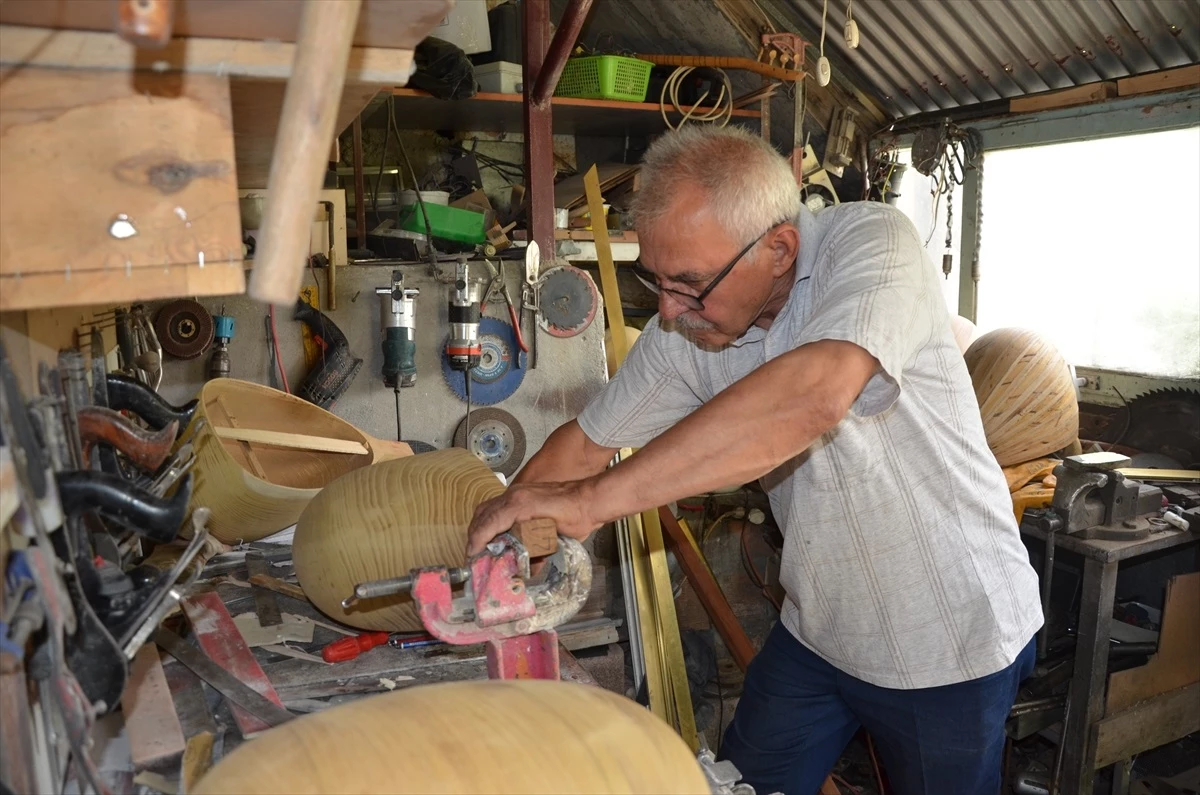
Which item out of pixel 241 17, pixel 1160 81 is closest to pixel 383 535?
pixel 241 17

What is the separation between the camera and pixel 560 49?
3.04 metres

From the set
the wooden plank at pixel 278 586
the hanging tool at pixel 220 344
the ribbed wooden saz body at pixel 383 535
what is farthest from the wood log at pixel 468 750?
the hanging tool at pixel 220 344

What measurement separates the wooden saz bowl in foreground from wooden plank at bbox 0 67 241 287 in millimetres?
1041

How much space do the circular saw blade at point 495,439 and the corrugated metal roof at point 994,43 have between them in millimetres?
2463

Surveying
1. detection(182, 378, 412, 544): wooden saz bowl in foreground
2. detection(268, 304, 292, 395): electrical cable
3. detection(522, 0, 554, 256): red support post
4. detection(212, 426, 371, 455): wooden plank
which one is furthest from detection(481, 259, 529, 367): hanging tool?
detection(212, 426, 371, 455): wooden plank

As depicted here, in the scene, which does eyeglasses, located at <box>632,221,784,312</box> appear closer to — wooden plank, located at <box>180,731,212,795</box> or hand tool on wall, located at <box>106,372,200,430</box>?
hand tool on wall, located at <box>106,372,200,430</box>

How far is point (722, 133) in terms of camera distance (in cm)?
186

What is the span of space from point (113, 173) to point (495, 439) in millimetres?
2484

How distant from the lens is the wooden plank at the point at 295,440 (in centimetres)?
221

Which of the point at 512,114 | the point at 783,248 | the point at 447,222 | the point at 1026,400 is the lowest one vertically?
the point at 1026,400

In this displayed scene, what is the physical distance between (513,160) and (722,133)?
9.74 ft

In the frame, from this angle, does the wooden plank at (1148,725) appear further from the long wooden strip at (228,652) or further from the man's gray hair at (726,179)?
the long wooden strip at (228,652)

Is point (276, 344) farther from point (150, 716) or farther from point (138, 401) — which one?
point (150, 716)

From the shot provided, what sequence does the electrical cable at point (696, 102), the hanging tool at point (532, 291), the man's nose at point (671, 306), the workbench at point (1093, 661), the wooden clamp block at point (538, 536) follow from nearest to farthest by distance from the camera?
1. the wooden clamp block at point (538, 536)
2. the man's nose at point (671, 306)
3. the workbench at point (1093, 661)
4. the hanging tool at point (532, 291)
5. the electrical cable at point (696, 102)
